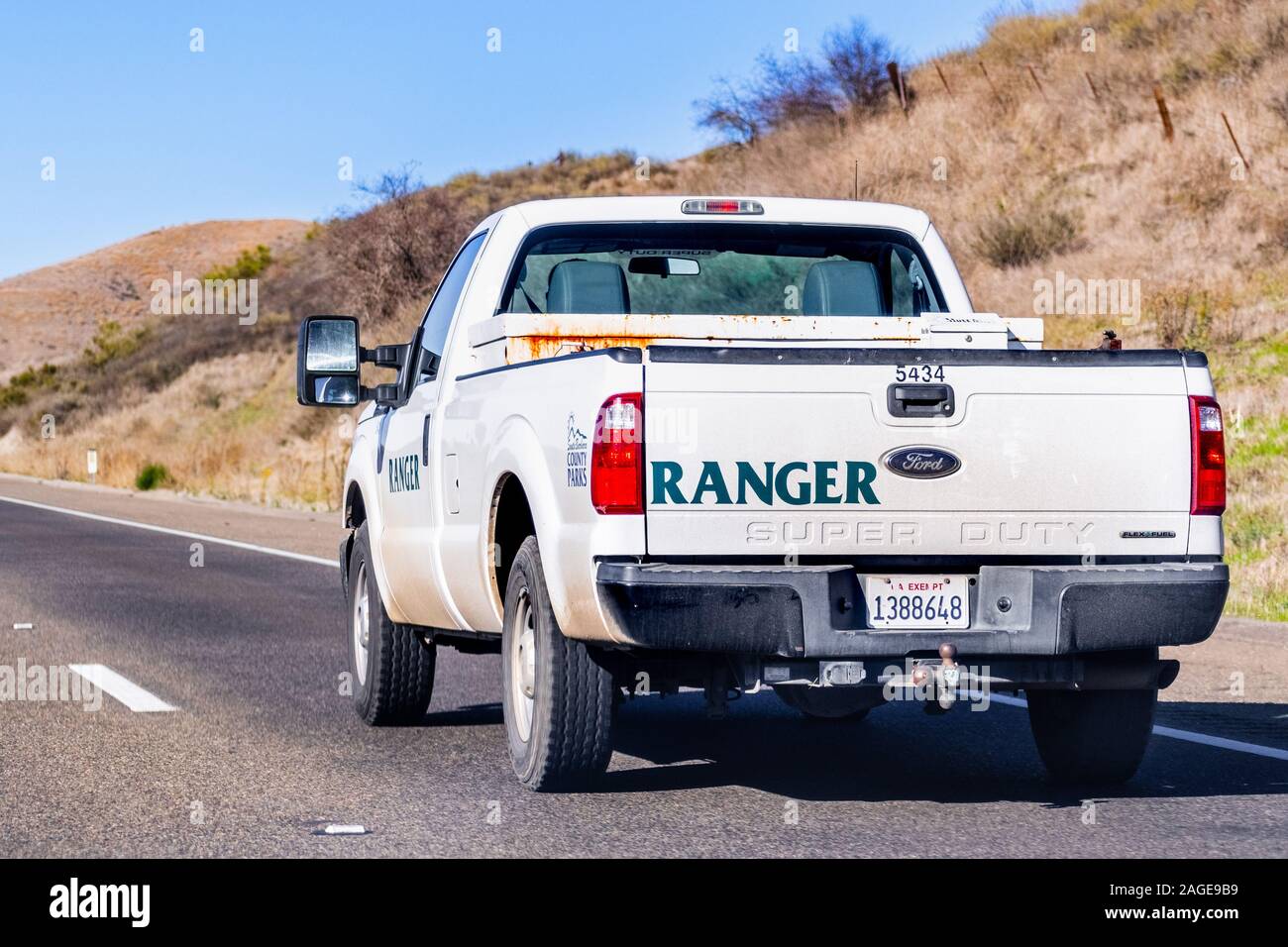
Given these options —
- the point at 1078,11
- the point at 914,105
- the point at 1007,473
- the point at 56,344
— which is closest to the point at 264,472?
the point at 914,105

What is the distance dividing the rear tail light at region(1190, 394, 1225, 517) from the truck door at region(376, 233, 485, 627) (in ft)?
10.3

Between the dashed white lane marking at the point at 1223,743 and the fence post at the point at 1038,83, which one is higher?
the fence post at the point at 1038,83

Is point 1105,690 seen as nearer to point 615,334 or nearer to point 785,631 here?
point 785,631

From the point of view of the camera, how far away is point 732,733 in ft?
31.0

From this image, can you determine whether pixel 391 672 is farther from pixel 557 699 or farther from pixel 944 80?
pixel 944 80

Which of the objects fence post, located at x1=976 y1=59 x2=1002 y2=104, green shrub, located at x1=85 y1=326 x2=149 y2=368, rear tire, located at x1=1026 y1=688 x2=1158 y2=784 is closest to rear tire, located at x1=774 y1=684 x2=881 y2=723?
rear tire, located at x1=1026 y1=688 x2=1158 y2=784

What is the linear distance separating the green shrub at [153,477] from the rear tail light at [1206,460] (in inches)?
1475

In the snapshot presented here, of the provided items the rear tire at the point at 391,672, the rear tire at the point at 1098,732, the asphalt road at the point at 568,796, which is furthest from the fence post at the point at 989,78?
the rear tire at the point at 1098,732

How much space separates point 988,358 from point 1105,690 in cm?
158

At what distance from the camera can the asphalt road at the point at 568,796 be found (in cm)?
671

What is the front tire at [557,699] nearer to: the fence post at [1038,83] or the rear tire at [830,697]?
the rear tire at [830,697]

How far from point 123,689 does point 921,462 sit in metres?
5.58
